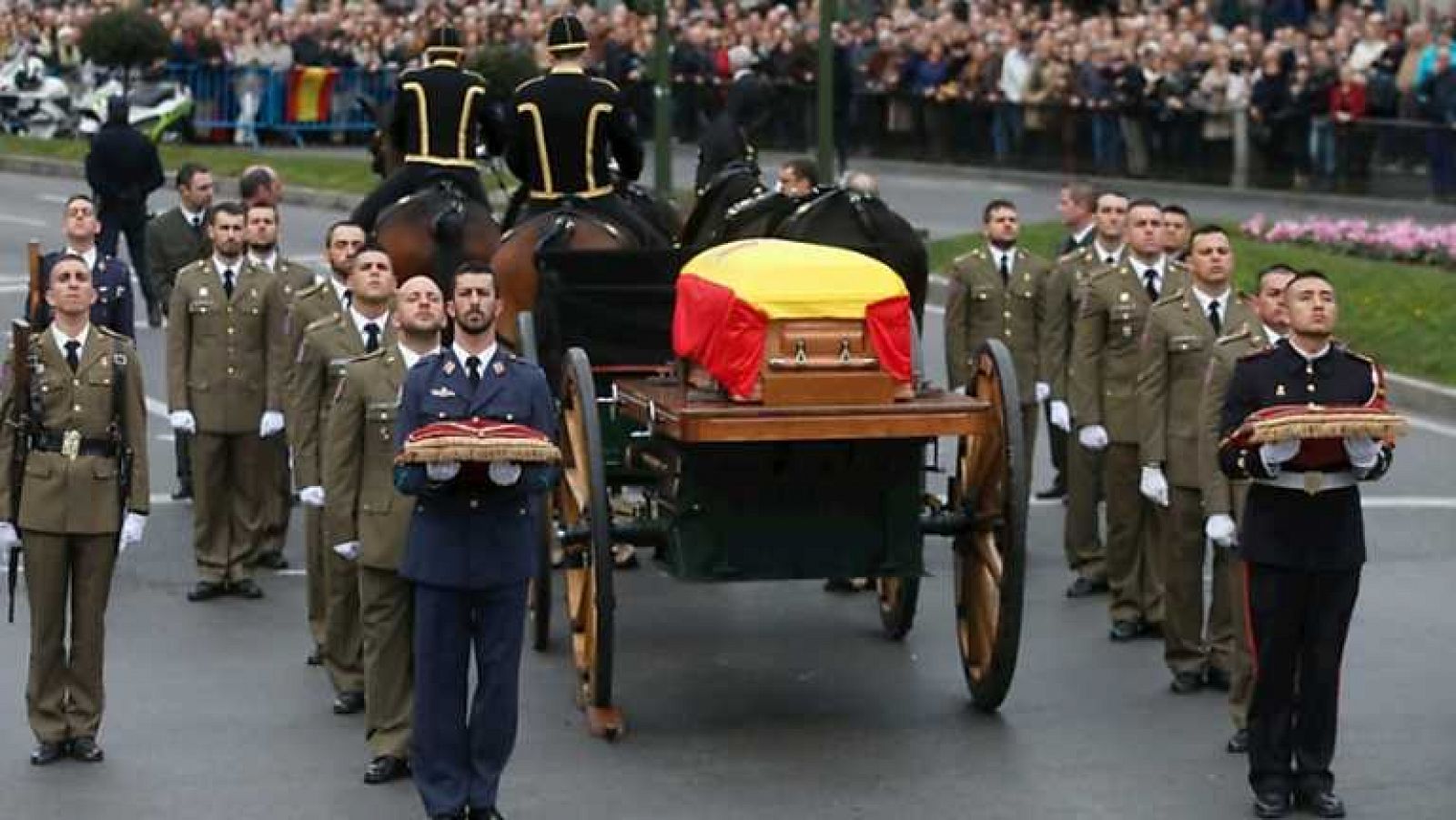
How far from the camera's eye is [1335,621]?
11.2m

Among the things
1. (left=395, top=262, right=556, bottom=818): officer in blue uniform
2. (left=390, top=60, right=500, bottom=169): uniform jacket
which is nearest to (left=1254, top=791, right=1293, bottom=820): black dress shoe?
(left=395, top=262, right=556, bottom=818): officer in blue uniform

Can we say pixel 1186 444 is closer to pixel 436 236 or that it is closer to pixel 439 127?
pixel 436 236

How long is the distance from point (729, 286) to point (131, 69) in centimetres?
3213

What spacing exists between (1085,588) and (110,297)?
186 inches

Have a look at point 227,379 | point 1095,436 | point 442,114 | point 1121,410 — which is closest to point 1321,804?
point 1095,436

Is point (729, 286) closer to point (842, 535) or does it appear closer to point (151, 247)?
point (842, 535)

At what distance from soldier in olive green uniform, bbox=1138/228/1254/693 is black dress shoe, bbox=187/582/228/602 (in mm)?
4555

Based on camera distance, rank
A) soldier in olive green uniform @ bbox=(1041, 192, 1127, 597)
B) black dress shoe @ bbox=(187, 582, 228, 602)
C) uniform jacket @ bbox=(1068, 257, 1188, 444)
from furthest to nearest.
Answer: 1. soldier in olive green uniform @ bbox=(1041, 192, 1127, 597)
2. black dress shoe @ bbox=(187, 582, 228, 602)
3. uniform jacket @ bbox=(1068, 257, 1188, 444)

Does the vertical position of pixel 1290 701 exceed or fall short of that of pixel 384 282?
it falls short

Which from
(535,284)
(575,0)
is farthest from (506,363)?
(575,0)

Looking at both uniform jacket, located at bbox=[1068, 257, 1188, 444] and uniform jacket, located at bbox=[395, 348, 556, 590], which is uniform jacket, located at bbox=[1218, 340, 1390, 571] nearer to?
uniform jacket, located at bbox=[395, 348, 556, 590]

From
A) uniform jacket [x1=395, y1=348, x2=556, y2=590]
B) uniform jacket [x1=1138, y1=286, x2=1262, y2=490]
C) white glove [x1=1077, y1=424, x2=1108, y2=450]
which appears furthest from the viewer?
white glove [x1=1077, y1=424, x2=1108, y2=450]

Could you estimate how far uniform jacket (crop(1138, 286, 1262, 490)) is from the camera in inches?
516

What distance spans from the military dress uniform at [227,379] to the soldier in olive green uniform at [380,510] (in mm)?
3539
